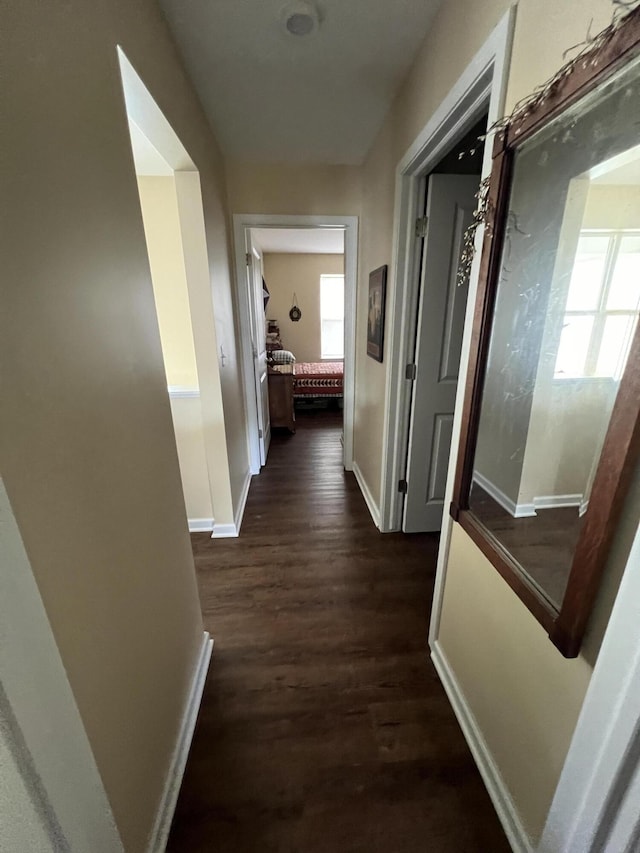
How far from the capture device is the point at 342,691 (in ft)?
4.66

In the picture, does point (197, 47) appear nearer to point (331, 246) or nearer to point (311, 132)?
point (311, 132)

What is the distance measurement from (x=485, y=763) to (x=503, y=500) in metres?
0.87

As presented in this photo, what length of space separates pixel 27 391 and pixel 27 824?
613 mm

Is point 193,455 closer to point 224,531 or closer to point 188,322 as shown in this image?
point 224,531

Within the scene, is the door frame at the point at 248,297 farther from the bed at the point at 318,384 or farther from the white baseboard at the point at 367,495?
the bed at the point at 318,384

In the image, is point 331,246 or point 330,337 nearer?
point 331,246

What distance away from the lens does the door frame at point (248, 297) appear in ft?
8.82

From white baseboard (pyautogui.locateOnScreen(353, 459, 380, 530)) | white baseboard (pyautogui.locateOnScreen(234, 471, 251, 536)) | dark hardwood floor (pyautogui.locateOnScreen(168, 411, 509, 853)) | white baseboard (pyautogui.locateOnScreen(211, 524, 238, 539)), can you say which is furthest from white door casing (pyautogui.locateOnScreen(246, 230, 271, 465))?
dark hardwood floor (pyautogui.locateOnScreen(168, 411, 509, 853))

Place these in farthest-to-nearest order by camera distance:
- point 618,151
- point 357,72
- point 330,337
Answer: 1. point 330,337
2. point 357,72
3. point 618,151

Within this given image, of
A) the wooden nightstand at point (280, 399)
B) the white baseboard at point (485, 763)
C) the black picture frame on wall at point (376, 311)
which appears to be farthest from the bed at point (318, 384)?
the white baseboard at point (485, 763)

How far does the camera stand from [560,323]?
88 centimetres

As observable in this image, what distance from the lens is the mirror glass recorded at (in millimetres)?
702

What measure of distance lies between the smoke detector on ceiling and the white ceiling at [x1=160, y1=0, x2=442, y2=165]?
23 mm

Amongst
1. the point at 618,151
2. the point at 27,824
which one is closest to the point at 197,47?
the point at 618,151
